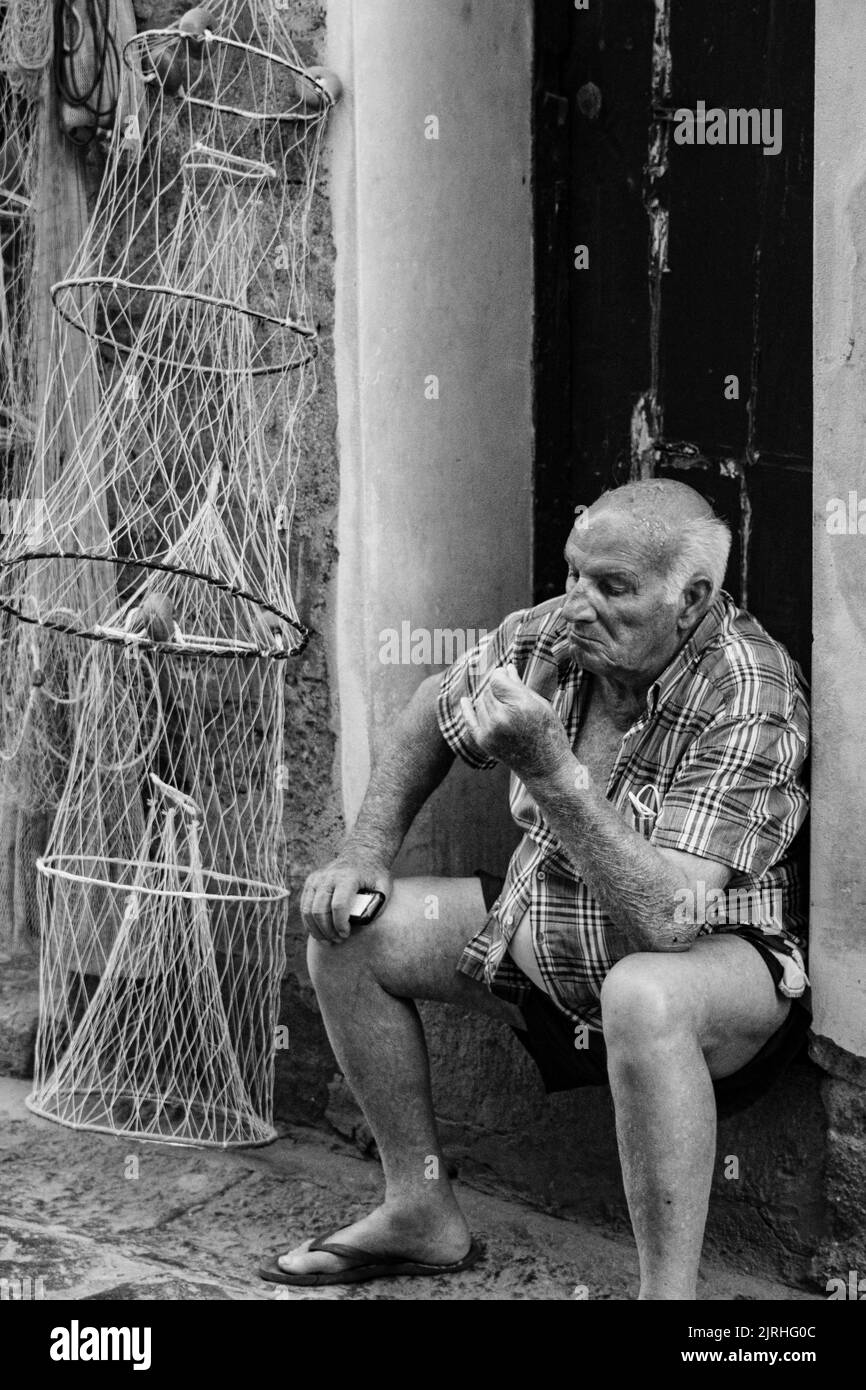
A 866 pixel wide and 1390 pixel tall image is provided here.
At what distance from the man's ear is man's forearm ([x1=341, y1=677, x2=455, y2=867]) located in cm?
51


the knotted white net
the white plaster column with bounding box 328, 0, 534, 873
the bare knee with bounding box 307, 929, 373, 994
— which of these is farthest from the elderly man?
the knotted white net

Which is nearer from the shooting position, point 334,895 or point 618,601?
point 618,601

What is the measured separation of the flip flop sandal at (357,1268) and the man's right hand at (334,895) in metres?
0.55

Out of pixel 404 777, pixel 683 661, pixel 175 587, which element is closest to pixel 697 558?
pixel 683 661

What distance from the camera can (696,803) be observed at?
2709 millimetres

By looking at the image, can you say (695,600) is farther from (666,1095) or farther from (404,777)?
(666,1095)

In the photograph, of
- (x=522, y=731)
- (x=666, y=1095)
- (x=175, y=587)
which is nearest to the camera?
(x=666, y=1095)

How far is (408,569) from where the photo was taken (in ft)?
11.3

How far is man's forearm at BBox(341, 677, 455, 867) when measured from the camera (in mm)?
3143

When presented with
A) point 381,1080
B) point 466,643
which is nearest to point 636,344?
point 466,643

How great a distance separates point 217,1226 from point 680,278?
1950 mm

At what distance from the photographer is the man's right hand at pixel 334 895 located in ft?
9.81

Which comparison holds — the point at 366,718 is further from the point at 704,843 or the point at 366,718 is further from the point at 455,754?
the point at 704,843

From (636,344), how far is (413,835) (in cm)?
104
